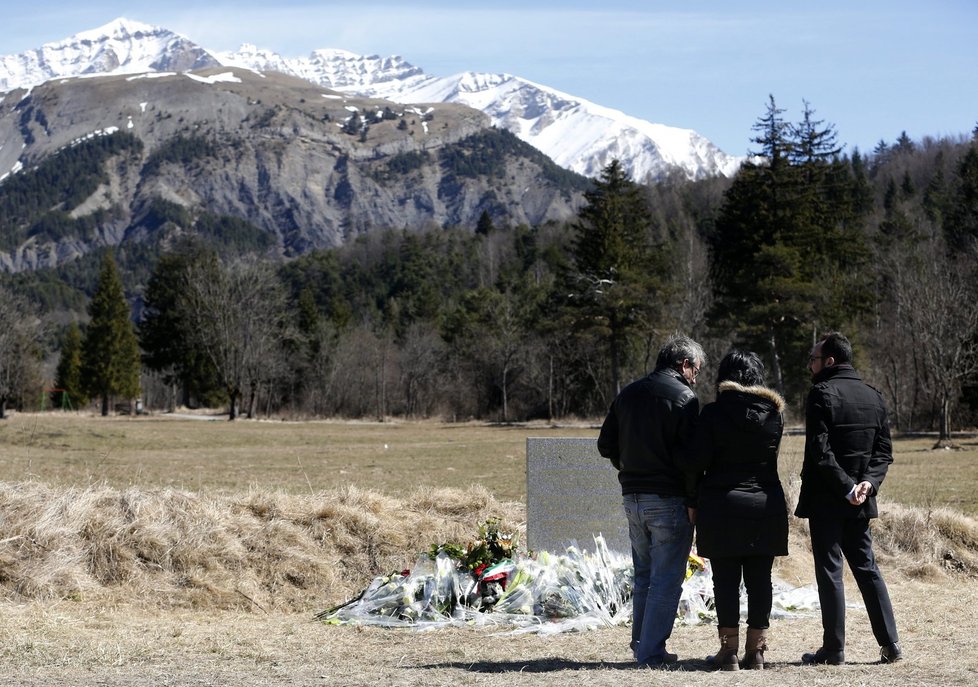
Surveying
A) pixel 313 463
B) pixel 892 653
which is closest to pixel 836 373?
pixel 892 653

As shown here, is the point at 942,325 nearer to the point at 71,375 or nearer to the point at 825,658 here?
the point at 825,658

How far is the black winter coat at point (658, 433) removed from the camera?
691 centimetres

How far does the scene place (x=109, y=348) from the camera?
71.7 metres

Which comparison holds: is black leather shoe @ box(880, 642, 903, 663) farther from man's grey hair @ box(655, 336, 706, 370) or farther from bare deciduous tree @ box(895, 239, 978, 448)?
bare deciduous tree @ box(895, 239, 978, 448)

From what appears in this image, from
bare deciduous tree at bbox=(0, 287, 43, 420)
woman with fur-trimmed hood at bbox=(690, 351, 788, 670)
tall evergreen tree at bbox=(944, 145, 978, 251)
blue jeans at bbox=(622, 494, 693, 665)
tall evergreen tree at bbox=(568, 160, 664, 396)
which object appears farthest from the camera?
tall evergreen tree at bbox=(944, 145, 978, 251)

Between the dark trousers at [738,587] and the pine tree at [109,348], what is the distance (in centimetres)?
6899

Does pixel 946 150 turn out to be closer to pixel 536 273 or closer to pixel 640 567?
pixel 536 273

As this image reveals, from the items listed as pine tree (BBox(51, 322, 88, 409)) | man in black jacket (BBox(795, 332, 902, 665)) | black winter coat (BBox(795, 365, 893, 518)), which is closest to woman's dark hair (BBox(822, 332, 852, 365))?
man in black jacket (BBox(795, 332, 902, 665))

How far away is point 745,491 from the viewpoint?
6.81 m

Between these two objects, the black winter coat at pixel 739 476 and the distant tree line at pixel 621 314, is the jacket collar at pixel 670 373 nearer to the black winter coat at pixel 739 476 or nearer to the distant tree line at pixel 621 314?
the black winter coat at pixel 739 476

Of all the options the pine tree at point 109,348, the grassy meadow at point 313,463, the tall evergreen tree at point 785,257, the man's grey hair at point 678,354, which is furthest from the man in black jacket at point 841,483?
the pine tree at point 109,348

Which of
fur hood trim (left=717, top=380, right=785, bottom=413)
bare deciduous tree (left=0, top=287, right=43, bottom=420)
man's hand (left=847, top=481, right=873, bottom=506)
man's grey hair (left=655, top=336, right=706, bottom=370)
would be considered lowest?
man's hand (left=847, top=481, right=873, bottom=506)

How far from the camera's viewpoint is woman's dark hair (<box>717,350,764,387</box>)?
22.8ft

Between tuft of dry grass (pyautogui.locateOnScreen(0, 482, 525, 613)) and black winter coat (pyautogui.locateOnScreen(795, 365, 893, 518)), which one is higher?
black winter coat (pyautogui.locateOnScreen(795, 365, 893, 518))
